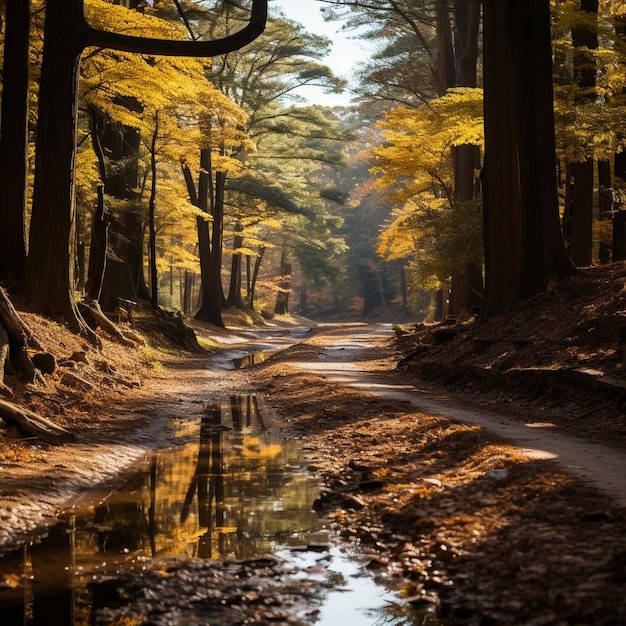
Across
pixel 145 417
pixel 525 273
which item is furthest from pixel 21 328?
pixel 525 273

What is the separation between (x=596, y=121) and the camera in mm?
18844

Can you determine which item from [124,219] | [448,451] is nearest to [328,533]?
[448,451]

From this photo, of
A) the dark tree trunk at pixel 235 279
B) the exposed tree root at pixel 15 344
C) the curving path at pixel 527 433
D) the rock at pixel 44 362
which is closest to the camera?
the curving path at pixel 527 433

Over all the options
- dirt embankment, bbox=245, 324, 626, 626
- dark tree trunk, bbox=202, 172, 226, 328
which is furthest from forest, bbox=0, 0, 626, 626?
dark tree trunk, bbox=202, 172, 226, 328

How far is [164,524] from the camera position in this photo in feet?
21.1

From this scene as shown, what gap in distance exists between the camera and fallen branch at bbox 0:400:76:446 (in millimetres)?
9195

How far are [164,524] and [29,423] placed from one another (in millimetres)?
3504

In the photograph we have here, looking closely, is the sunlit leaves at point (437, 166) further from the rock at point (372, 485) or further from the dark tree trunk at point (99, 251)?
the rock at point (372, 485)

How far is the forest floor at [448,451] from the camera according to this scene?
15.3ft

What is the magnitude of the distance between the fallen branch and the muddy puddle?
1051 millimetres

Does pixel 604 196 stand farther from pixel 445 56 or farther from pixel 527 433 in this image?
pixel 527 433

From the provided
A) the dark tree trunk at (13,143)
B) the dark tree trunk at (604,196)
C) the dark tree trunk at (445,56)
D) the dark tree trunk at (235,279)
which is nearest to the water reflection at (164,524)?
the dark tree trunk at (13,143)

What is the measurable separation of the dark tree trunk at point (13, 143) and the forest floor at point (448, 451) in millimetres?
1802

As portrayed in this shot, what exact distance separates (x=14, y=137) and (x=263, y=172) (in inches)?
1118
